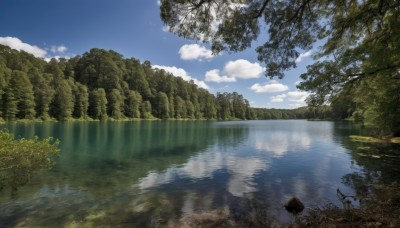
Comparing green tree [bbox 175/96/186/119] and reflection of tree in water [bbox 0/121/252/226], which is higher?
green tree [bbox 175/96/186/119]

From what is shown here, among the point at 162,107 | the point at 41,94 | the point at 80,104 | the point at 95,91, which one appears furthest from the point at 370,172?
the point at 162,107

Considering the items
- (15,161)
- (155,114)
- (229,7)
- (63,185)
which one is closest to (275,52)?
(229,7)

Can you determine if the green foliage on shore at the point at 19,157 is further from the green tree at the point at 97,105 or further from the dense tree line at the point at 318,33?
the green tree at the point at 97,105

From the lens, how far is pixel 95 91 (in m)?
107

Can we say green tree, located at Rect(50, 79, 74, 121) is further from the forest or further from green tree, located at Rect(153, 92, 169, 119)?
green tree, located at Rect(153, 92, 169, 119)

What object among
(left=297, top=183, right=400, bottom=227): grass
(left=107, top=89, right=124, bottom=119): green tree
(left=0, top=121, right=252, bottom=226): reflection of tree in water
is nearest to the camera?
(left=297, top=183, right=400, bottom=227): grass

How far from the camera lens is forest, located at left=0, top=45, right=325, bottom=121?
7783 centimetres

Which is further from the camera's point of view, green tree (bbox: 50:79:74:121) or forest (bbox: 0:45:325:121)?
green tree (bbox: 50:79:74:121)

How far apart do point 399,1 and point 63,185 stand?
20.6 metres

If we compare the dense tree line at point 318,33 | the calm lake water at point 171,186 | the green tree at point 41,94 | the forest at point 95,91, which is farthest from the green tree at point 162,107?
the dense tree line at point 318,33

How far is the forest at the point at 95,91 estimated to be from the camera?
77.8m

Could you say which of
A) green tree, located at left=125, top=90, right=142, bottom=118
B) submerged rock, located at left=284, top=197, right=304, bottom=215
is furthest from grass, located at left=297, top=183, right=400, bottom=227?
green tree, located at left=125, top=90, right=142, bottom=118

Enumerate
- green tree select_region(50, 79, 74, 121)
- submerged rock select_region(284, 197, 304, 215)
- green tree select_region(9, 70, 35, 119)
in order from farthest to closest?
green tree select_region(50, 79, 74, 121)
green tree select_region(9, 70, 35, 119)
submerged rock select_region(284, 197, 304, 215)

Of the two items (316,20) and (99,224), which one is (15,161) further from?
(316,20)
